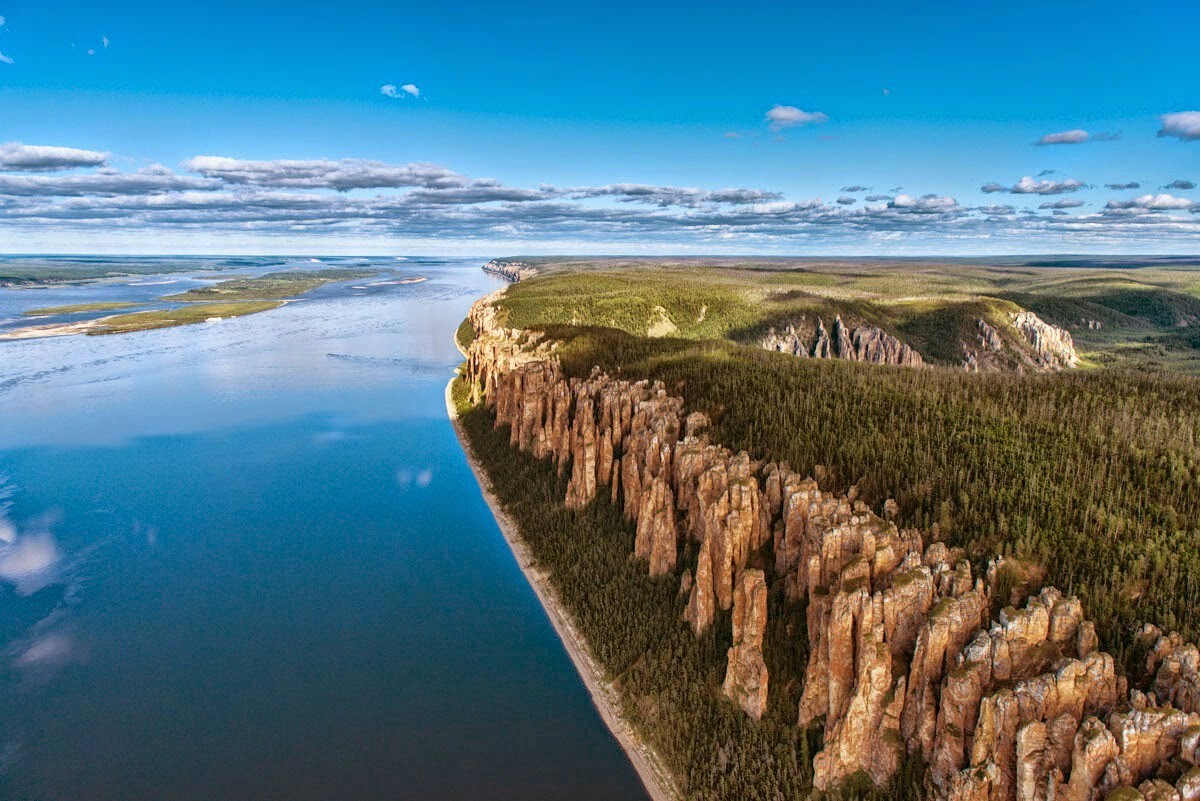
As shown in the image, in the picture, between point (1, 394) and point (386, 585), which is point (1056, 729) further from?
point (1, 394)

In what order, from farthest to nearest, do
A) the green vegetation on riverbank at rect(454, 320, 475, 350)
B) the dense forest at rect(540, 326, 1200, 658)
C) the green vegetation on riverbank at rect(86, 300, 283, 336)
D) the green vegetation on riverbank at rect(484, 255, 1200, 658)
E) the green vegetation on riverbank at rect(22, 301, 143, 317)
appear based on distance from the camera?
the green vegetation on riverbank at rect(22, 301, 143, 317) → the green vegetation on riverbank at rect(86, 300, 283, 336) → the green vegetation on riverbank at rect(454, 320, 475, 350) → the green vegetation on riverbank at rect(484, 255, 1200, 658) → the dense forest at rect(540, 326, 1200, 658)

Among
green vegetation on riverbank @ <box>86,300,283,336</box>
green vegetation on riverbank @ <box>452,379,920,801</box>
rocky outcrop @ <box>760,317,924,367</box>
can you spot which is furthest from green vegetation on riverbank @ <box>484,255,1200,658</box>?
green vegetation on riverbank @ <box>86,300,283,336</box>

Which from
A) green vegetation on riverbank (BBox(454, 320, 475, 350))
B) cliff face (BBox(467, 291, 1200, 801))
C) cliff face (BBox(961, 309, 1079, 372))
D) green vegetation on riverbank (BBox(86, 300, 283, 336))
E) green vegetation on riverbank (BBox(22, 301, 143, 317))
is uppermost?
cliff face (BBox(467, 291, 1200, 801))

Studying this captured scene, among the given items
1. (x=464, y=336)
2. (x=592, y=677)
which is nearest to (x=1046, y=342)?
(x=464, y=336)

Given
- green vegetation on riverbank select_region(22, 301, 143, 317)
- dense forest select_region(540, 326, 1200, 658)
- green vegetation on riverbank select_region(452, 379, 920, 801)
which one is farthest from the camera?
green vegetation on riverbank select_region(22, 301, 143, 317)

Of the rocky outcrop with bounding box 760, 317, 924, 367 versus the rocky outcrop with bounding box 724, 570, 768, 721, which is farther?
the rocky outcrop with bounding box 760, 317, 924, 367

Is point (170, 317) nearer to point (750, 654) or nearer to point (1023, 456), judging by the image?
point (750, 654)

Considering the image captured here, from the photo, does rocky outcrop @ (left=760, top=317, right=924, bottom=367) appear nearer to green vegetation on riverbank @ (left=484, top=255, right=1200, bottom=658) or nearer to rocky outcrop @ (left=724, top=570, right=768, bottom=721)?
green vegetation on riverbank @ (left=484, top=255, right=1200, bottom=658)

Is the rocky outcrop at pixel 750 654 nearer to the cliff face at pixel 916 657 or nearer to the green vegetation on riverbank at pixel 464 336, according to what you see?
the cliff face at pixel 916 657
